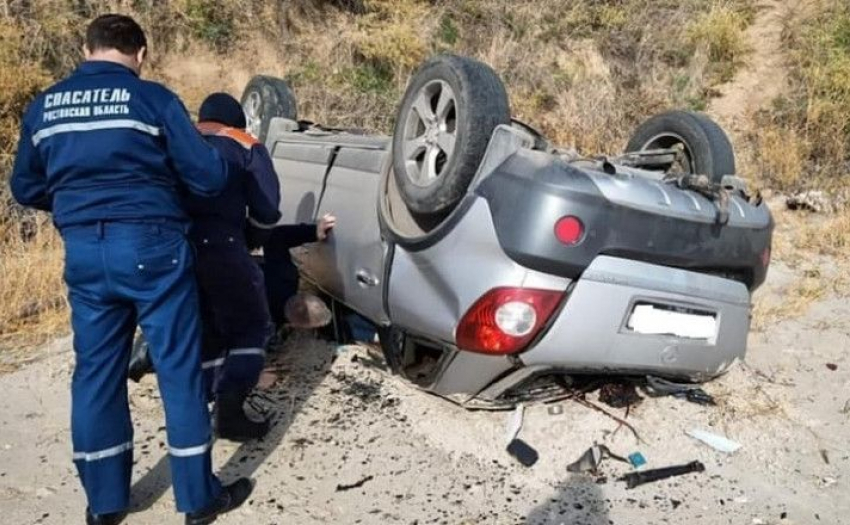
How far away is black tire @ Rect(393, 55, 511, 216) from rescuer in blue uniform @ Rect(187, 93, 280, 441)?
61cm

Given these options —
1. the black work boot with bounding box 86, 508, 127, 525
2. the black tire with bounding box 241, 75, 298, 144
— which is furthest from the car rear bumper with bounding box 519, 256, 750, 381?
the black tire with bounding box 241, 75, 298, 144

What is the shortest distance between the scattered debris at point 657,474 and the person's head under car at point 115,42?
239cm

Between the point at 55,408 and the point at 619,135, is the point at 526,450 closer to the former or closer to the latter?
the point at 55,408

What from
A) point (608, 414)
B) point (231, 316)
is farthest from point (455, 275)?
point (608, 414)

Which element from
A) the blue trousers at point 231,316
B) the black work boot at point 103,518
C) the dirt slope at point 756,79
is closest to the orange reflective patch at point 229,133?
the blue trousers at point 231,316

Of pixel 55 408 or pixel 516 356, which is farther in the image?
pixel 55 408

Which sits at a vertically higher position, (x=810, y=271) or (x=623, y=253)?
(x=623, y=253)

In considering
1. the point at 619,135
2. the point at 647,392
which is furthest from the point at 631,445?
the point at 619,135

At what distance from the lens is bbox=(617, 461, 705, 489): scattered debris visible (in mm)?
3193

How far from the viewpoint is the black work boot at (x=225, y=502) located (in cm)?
280

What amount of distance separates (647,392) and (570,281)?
45.1 inches

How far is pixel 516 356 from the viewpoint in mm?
2943

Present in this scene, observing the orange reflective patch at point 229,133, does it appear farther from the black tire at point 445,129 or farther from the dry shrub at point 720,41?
the dry shrub at point 720,41

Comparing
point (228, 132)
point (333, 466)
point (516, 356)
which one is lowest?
point (333, 466)
